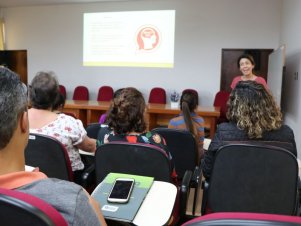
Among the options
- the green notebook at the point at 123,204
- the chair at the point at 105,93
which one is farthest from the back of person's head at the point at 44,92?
the chair at the point at 105,93

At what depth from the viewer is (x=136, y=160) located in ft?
5.35

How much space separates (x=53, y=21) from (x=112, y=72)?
1.90 meters

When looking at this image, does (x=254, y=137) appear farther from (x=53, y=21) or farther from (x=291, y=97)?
(x=53, y=21)

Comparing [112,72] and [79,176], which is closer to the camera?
[79,176]

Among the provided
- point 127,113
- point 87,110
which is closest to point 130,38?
point 87,110

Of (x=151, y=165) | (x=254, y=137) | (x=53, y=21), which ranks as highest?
(x=53, y=21)

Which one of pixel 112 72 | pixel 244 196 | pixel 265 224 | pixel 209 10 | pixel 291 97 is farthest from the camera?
pixel 112 72

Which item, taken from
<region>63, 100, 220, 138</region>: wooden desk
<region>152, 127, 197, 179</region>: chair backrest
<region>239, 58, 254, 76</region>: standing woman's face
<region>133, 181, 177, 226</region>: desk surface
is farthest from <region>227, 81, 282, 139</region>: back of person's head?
<region>63, 100, 220, 138</region>: wooden desk

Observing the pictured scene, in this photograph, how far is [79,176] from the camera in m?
2.14

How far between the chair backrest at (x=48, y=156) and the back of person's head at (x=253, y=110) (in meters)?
1.05

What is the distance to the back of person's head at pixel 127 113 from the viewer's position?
5.96ft

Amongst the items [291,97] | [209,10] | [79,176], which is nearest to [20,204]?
[79,176]

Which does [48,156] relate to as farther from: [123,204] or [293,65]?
[293,65]

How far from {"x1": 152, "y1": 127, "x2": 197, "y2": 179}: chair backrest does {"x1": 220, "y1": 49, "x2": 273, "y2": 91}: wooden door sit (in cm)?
395
